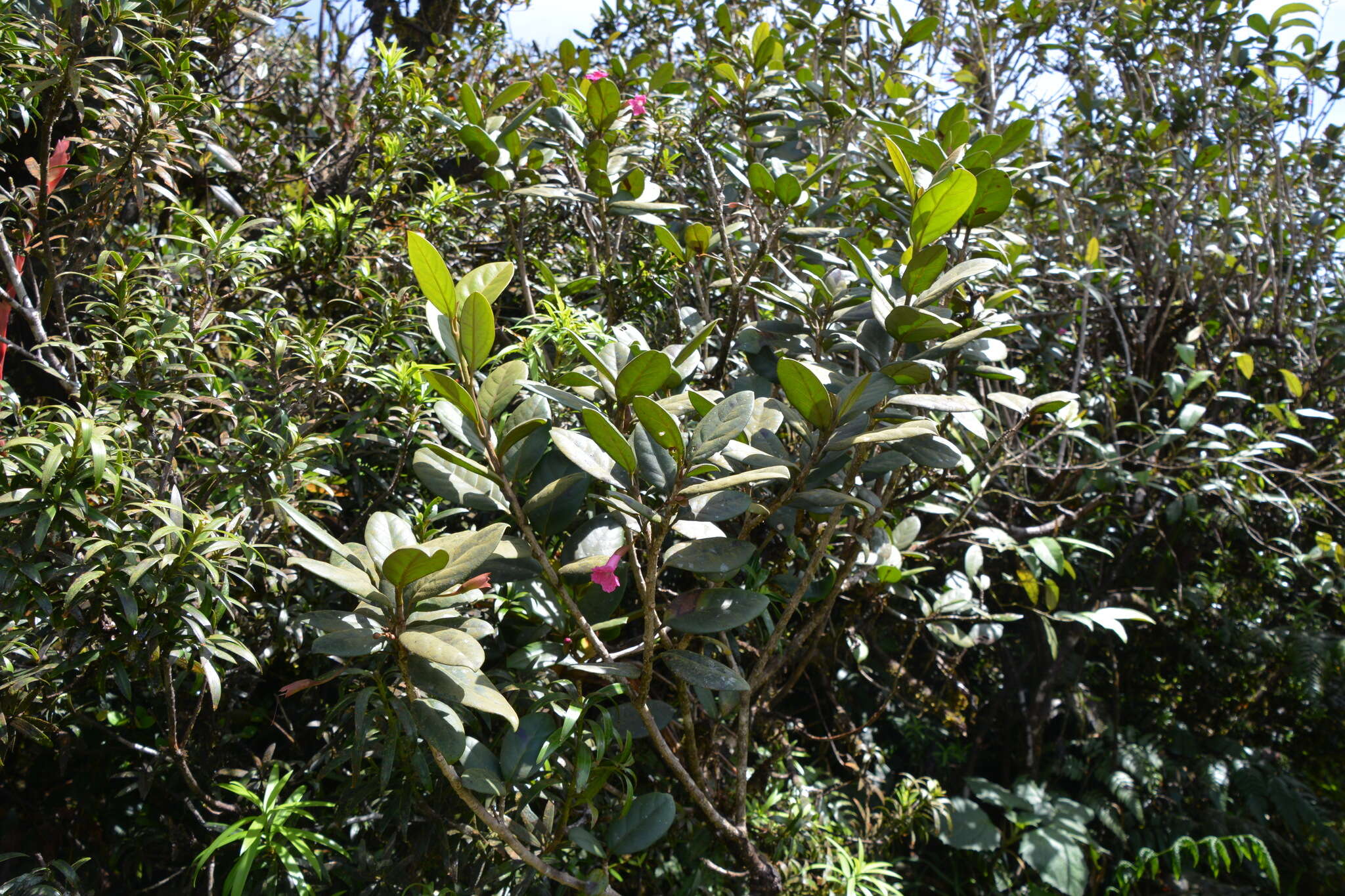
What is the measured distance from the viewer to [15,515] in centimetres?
128

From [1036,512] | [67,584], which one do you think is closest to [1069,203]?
[1036,512]

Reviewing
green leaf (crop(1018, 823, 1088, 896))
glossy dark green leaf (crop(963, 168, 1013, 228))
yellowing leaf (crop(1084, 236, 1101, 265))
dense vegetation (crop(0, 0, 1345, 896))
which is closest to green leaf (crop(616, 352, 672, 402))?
dense vegetation (crop(0, 0, 1345, 896))

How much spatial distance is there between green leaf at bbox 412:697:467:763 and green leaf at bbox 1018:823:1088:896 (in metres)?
2.31

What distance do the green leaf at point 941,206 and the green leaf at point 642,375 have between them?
0.48 m

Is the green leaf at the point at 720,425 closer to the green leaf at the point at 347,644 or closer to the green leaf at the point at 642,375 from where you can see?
the green leaf at the point at 642,375

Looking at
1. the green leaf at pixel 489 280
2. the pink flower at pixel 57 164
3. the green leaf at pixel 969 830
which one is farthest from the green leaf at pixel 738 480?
the green leaf at pixel 969 830

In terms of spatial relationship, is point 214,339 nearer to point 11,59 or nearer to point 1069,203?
point 11,59

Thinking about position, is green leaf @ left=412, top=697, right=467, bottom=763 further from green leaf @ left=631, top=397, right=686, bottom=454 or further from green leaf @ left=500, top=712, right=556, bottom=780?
green leaf @ left=631, top=397, right=686, bottom=454

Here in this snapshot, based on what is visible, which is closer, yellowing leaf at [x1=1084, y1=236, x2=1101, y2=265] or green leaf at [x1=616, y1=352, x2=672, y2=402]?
green leaf at [x1=616, y1=352, x2=672, y2=402]

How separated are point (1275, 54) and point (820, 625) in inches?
131

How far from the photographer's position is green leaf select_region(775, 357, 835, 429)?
3.92ft

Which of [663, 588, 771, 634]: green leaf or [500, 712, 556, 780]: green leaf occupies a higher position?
[663, 588, 771, 634]: green leaf

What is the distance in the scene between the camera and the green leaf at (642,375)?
1.21m

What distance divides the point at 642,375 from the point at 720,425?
0.47 feet
